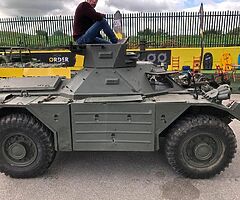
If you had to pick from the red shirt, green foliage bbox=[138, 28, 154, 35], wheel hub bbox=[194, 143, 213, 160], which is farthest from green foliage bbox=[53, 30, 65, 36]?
wheel hub bbox=[194, 143, 213, 160]

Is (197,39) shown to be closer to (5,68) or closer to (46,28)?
(46,28)

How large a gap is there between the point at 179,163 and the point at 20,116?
214 centimetres

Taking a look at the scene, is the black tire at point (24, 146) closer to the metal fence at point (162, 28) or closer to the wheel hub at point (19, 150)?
the wheel hub at point (19, 150)

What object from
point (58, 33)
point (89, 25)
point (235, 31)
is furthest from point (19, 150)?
point (235, 31)

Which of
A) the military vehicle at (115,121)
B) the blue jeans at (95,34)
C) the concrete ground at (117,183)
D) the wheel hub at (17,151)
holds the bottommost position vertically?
the concrete ground at (117,183)

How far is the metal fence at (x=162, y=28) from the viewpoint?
511 inches

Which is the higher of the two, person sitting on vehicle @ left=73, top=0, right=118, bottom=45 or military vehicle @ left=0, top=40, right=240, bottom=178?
person sitting on vehicle @ left=73, top=0, right=118, bottom=45

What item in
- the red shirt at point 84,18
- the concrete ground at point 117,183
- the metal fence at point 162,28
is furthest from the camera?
the metal fence at point 162,28

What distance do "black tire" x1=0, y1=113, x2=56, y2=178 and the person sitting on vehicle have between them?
140cm

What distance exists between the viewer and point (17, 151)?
410cm

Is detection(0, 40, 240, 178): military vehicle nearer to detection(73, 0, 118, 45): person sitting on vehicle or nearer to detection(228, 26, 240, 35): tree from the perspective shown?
detection(73, 0, 118, 45): person sitting on vehicle

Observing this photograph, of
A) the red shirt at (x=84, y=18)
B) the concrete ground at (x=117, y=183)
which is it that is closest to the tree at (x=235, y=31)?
the concrete ground at (x=117, y=183)

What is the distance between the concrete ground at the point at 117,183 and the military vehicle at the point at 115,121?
18 centimetres

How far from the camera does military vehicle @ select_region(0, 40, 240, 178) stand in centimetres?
385
